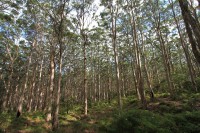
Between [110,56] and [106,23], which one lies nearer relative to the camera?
[106,23]

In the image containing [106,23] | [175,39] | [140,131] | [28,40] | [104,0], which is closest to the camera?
[140,131]

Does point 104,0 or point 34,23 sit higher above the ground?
point 104,0

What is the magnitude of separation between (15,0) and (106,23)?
9464 millimetres

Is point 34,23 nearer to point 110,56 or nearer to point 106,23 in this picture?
point 106,23

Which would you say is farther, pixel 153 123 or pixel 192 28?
pixel 153 123

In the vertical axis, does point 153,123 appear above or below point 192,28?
below

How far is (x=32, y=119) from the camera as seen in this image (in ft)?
40.2

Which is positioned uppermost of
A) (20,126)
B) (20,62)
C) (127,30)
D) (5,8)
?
(127,30)

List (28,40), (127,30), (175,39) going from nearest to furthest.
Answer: (28,40), (127,30), (175,39)

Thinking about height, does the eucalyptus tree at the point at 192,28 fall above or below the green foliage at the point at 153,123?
above

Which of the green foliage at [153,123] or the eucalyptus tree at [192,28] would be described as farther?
the green foliage at [153,123]

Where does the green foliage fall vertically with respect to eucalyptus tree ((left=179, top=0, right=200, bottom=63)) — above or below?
below

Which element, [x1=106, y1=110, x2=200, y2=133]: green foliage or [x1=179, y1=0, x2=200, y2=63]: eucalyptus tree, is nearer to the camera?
[x1=179, y1=0, x2=200, y2=63]: eucalyptus tree

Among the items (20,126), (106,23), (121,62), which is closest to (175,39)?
(121,62)
